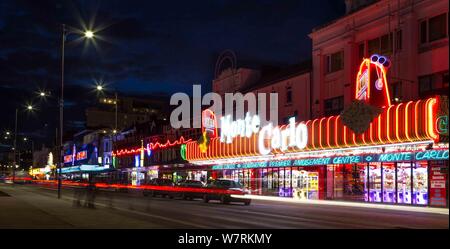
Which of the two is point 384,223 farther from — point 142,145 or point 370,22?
point 142,145

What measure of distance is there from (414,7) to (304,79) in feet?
41.3

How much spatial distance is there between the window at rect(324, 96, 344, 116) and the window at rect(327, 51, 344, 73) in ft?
6.98

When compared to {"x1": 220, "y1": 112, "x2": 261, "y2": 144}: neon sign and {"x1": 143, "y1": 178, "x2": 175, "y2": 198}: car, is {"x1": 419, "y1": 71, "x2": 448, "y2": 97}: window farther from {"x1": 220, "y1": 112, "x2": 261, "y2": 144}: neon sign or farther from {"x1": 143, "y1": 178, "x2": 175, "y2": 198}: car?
{"x1": 143, "y1": 178, "x2": 175, "y2": 198}: car

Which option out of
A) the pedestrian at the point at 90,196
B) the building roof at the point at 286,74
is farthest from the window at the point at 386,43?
the pedestrian at the point at 90,196

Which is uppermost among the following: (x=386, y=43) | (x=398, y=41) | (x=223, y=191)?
(x=386, y=43)

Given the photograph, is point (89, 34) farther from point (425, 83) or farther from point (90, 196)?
point (425, 83)

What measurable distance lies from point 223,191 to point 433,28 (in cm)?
1598

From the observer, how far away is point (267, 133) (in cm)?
4438

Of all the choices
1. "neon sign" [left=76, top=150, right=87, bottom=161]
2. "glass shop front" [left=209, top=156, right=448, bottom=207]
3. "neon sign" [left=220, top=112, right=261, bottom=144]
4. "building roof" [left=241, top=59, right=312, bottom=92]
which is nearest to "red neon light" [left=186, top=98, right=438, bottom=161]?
"glass shop front" [left=209, top=156, right=448, bottom=207]

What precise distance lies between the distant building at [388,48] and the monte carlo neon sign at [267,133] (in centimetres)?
306

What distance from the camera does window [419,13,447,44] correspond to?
32312 mm

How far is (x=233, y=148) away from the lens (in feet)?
160

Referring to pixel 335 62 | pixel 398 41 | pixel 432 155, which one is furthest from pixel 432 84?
pixel 335 62

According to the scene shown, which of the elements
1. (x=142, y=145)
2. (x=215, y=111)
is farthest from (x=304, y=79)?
(x=142, y=145)
